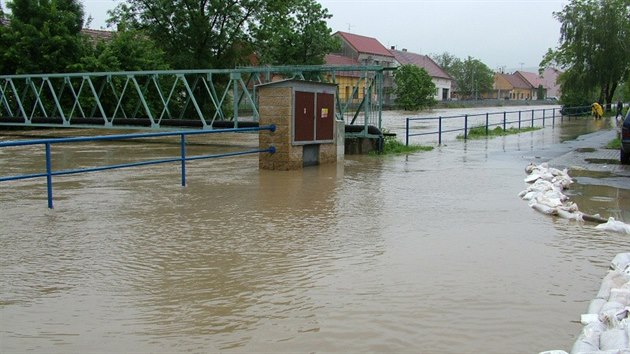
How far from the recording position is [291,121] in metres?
13.3

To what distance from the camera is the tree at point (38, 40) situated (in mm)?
33562

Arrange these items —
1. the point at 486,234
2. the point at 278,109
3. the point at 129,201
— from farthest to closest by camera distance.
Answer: the point at 278,109 → the point at 129,201 → the point at 486,234

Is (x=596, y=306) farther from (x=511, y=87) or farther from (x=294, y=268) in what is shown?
(x=511, y=87)

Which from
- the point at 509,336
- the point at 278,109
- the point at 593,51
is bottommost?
the point at 509,336

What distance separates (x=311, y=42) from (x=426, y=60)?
6902cm

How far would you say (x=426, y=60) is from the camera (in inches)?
4843

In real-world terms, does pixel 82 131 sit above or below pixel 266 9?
below

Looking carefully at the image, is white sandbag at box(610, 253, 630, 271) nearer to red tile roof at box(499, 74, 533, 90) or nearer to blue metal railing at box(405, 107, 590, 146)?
blue metal railing at box(405, 107, 590, 146)

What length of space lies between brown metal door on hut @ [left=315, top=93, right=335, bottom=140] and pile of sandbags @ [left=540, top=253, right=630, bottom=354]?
9.38 m

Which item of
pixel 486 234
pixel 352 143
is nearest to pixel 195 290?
pixel 486 234

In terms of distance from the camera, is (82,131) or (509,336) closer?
(509,336)

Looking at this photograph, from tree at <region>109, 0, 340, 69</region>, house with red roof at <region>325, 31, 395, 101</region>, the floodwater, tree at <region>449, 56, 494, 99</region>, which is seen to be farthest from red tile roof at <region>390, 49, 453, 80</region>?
the floodwater

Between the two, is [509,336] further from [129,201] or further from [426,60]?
[426,60]

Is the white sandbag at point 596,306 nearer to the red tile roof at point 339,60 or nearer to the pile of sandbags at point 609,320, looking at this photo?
the pile of sandbags at point 609,320
